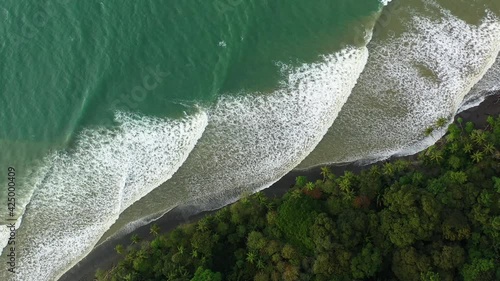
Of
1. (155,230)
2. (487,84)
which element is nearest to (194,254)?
(155,230)

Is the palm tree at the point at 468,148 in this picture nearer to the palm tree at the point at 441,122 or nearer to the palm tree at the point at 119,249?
the palm tree at the point at 441,122

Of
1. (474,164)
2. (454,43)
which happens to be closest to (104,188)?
(474,164)

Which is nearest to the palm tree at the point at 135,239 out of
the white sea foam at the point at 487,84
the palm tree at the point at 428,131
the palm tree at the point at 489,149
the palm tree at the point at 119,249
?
the palm tree at the point at 119,249

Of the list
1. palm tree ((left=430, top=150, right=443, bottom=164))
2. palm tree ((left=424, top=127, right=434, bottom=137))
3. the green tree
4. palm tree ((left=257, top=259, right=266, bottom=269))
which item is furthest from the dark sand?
palm tree ((left=257, top=259, right=266, bottom=269))

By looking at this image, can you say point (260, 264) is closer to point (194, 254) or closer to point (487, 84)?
point (194, 254)

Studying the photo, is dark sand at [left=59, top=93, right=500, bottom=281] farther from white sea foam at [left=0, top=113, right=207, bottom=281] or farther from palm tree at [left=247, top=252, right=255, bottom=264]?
palm tree at [left=247, top=252, right=255, bottom=264]

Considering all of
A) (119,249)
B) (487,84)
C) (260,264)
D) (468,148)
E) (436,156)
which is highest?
(487,84)
